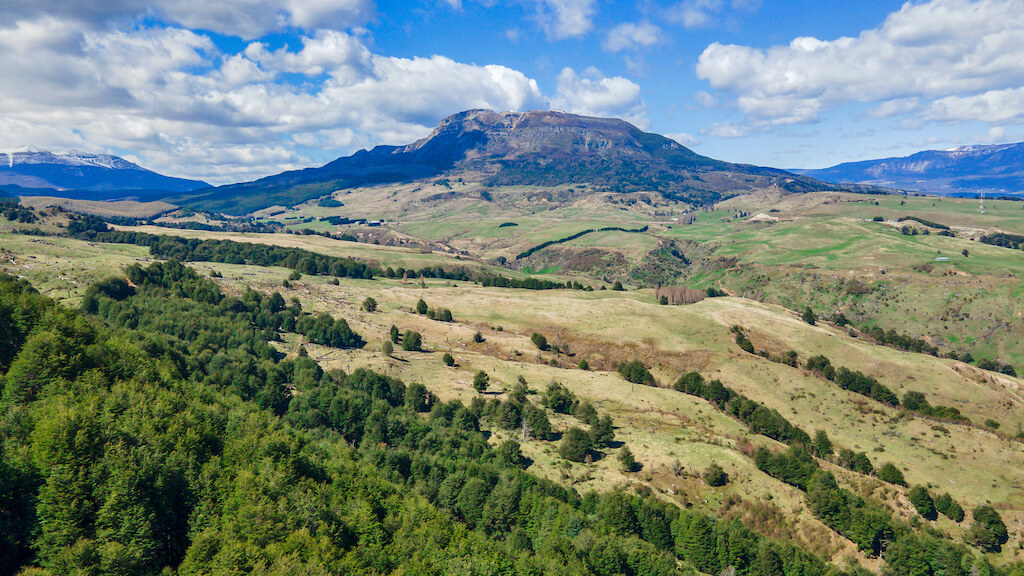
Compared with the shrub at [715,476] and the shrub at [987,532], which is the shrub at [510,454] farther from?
the shrub at [987,532]

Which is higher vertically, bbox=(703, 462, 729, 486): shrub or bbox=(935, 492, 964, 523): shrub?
bbox=(703, 462, 729, 486): shrub

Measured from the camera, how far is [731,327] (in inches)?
5566

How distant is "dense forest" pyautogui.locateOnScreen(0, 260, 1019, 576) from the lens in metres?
33.3

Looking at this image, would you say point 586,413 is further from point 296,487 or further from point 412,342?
point 296,487

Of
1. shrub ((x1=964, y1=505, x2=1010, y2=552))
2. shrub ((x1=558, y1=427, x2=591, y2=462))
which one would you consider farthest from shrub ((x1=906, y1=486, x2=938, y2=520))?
shrub ((x1=558, y1=427, x2=591, y2=462))

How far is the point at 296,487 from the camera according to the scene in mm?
42094

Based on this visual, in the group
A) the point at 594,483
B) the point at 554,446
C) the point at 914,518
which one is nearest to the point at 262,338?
the point at 554,446

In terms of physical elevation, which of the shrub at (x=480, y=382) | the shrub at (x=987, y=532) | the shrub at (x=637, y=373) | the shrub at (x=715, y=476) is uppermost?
the shrub at (x=480, y=382)

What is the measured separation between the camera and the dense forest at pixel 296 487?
33.3 meters

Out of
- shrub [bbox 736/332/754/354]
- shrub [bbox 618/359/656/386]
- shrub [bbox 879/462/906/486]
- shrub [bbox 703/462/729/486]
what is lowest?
shrub [bbox 879/462/906/486]

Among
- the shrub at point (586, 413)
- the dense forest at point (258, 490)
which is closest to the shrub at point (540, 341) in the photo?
the shrub at point (586, 413)

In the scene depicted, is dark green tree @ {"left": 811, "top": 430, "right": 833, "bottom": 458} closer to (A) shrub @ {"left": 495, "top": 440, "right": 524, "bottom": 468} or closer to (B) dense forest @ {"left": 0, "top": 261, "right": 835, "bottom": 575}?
(B) dense forest @ {"left": 0, "top": 261, "right": 835, "bottom": 575}

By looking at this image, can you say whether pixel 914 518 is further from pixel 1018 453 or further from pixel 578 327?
pixel 578 327

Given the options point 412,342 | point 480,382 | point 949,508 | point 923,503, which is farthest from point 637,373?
point 949,508
